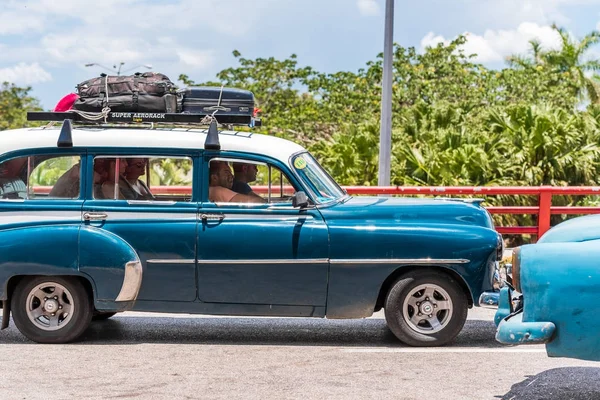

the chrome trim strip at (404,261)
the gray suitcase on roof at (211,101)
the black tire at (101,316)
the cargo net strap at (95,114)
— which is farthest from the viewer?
the black tire at (101,316)

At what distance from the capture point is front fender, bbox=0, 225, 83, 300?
7.84 meters

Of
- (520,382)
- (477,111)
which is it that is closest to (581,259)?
(520,382)

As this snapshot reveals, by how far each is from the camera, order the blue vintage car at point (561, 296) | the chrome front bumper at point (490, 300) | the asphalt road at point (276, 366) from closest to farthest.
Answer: the blue vintage car at point (561, 296)
the asphalt road at point (276, 366)
the chrome front bumper at point (490, 300)

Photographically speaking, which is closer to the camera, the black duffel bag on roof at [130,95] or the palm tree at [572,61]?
the black duffel bag on roof at [130,95]

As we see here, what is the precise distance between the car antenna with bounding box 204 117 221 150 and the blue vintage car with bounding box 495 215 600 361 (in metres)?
3.20

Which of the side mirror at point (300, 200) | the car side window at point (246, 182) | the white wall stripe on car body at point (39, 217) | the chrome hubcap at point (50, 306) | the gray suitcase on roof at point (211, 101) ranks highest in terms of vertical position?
the gray suitcase on roof at point (211, 101)

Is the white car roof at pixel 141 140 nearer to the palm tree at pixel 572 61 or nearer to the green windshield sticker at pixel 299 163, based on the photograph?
the green windshield sticker at pixel 299 163

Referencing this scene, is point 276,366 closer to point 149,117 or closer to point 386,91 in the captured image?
point 149,117

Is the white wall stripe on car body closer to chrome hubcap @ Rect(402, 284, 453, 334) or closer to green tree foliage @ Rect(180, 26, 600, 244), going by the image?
chrome hubcap @ Rect(402, 284, 453, 334)

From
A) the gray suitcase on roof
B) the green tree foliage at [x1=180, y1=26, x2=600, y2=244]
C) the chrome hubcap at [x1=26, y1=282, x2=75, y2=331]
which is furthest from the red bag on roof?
the green tree foliage at [x1=180, y1=26, x2=600, y2=244]

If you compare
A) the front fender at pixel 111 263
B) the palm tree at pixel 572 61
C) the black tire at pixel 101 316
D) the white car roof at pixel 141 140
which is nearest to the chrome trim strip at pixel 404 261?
the white car roof at pixel 141 140

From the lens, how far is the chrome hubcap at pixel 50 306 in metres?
7.99

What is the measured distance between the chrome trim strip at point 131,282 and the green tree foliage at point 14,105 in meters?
43.1

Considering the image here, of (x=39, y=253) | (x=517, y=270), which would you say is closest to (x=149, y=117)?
(x=39, y=253)
